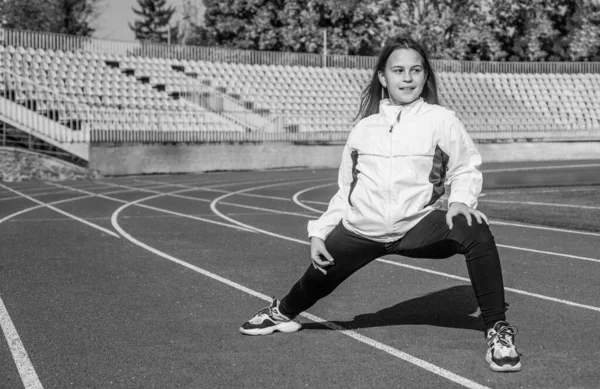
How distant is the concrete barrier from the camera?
2878 centimetres

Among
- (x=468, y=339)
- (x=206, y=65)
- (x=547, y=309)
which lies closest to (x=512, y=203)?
(x=547, y=309)

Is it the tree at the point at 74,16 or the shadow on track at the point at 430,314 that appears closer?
the shadow on track at the point at 430,314

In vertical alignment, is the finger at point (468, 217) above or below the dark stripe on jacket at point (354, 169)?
below

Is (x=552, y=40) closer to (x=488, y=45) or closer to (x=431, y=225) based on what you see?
(x=488, y=45)

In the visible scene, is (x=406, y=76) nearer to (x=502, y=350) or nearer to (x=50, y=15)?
(x=502, y=350)

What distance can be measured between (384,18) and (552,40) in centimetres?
1017

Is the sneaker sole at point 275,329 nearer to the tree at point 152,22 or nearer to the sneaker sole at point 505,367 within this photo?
the sneaker sole at point 505,367

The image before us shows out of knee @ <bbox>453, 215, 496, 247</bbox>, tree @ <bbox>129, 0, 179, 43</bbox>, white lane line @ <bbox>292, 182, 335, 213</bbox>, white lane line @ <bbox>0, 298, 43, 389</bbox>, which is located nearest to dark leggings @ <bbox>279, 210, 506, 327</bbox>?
knee @ <bbox>453, 215, 496, 247</bbox>

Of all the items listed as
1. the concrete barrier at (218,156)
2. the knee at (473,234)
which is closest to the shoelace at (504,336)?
the knee at (473,234)

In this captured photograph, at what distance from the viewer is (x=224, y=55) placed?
37625 millimetres

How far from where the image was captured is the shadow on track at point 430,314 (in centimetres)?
608

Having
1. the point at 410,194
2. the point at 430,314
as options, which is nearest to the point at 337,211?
the point at 410,194

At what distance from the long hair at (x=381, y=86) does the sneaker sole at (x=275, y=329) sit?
4.53ft

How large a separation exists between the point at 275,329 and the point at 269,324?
51 millimetres
